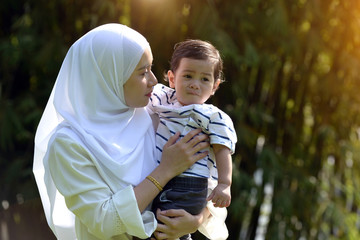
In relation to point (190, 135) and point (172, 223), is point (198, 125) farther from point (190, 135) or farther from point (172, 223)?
point (172, 223)

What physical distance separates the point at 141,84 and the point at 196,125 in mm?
259

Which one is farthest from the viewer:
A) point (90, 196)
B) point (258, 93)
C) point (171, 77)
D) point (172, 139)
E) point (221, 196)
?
point (258, 93)

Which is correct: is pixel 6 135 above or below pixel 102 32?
below

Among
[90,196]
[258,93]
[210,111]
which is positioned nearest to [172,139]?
[210,111]

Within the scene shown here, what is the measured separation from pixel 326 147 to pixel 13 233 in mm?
2735

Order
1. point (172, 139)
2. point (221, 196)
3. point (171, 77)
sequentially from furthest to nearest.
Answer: point (171, 77) → point (172, 139) → point (221, 196)

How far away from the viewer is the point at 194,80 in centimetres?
212

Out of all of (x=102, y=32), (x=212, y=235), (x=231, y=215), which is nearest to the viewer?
(x=102, y=32)

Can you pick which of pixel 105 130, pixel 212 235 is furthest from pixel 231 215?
pixel 105 130

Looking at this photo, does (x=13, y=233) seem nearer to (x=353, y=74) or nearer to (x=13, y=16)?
(x=13, y=16)

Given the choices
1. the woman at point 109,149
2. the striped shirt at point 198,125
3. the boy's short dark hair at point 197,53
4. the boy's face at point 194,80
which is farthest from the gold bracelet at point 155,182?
the boy's short dark hair at point 197,53

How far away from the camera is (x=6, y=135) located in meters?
4.37

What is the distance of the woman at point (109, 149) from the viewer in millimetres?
1897

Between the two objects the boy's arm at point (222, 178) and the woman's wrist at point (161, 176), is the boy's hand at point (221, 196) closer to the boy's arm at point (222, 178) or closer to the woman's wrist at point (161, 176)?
the boy's arm at point (222, 178)
